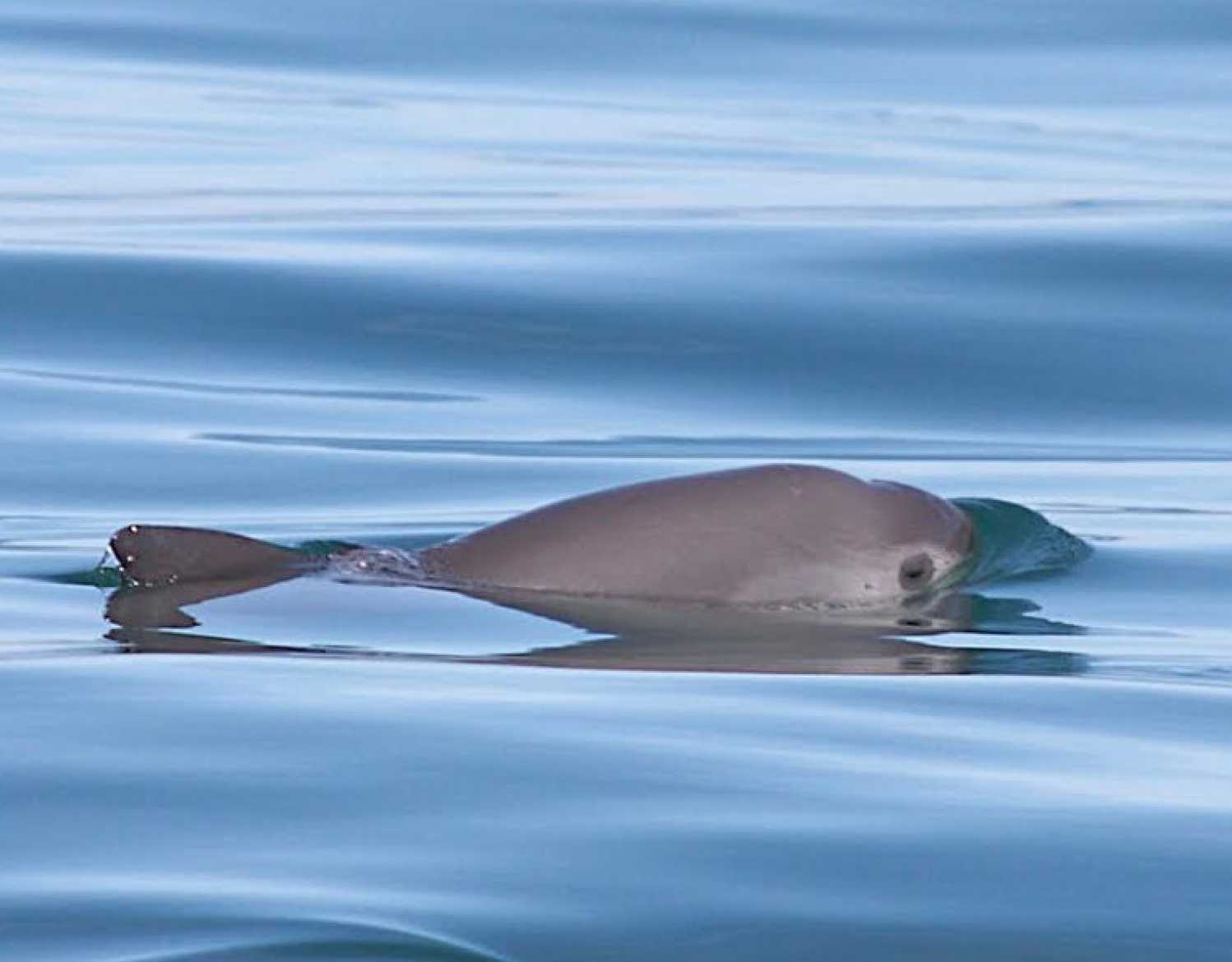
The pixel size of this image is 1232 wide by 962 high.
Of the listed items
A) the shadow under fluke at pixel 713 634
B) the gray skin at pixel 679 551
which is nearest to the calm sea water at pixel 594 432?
the shadow under fluke at pixel 713 634

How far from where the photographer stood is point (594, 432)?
12.4 metres

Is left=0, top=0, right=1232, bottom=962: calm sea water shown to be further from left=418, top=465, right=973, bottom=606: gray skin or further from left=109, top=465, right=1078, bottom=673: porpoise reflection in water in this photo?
left=418, top=465, right=973, bottom=606: gray skin

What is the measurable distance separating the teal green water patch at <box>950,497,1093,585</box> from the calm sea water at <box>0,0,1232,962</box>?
0.12 meters

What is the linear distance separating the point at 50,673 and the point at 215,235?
889cm

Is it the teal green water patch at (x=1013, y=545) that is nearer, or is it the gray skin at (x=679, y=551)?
the gray skin at (x=679, y=551)

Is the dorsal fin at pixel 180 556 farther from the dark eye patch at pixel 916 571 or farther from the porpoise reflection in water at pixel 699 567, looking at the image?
the dark eye patch at pixel 916 571

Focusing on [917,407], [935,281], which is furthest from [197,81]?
[917,407]

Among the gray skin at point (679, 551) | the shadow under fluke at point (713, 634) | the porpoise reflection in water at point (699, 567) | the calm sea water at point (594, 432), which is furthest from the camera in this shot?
the gray skin at point (679, 551)

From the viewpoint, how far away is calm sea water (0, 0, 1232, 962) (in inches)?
217

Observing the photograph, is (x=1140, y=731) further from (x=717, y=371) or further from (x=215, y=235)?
(x=215, y=235)

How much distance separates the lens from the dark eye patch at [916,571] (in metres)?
8.97

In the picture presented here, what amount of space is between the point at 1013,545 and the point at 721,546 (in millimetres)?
1101

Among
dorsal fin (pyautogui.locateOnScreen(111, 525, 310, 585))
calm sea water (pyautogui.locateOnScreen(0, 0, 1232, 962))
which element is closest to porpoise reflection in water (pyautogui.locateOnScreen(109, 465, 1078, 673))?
dorsal fin (pyautogui.locateOnScreen(111, 525, 310, 585))

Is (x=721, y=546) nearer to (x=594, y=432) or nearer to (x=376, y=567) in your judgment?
(x=376, y=567)
